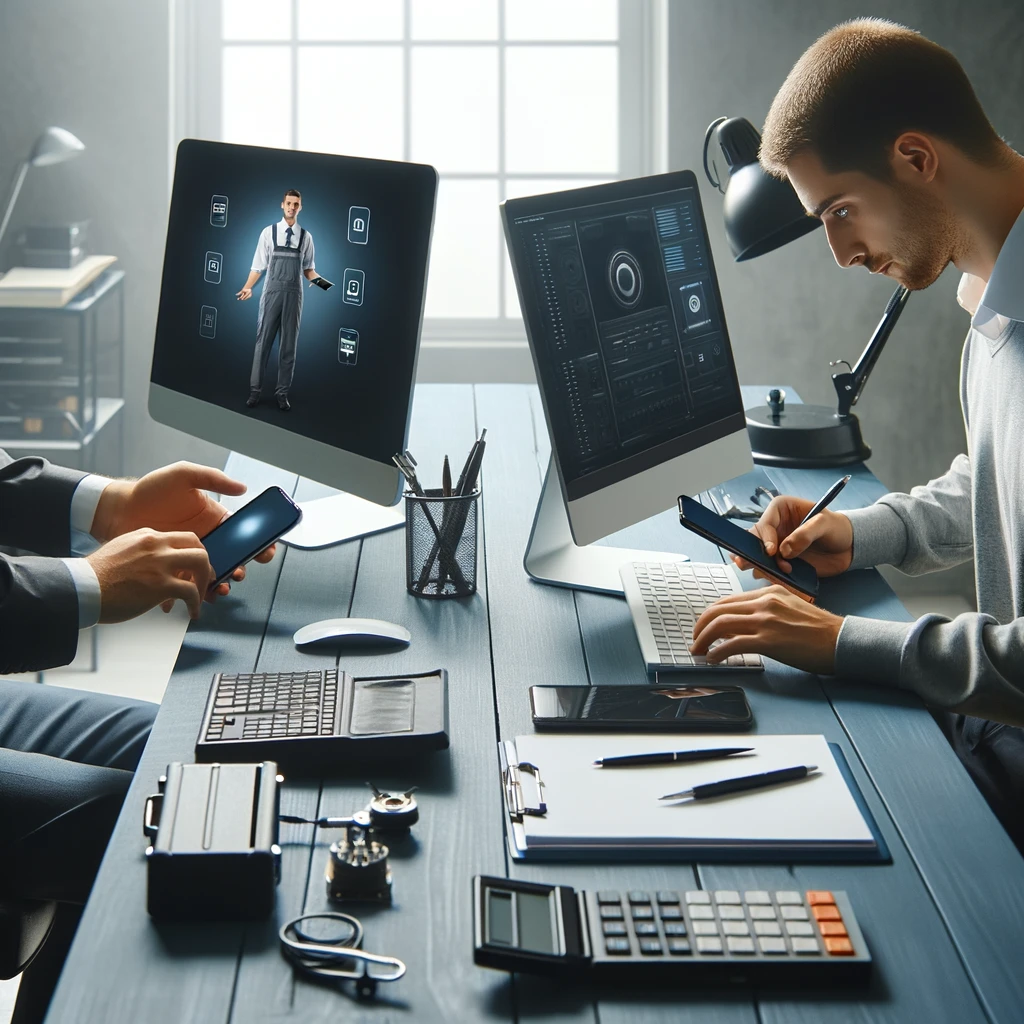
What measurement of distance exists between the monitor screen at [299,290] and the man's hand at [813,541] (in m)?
0.47

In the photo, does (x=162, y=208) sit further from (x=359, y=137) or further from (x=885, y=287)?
(x=885, y=287)

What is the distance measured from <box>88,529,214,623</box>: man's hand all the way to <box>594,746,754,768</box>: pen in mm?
523

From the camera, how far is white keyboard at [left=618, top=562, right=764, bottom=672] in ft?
4.05

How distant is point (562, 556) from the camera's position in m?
1.52

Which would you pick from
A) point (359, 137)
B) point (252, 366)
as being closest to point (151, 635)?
point (359, 137)

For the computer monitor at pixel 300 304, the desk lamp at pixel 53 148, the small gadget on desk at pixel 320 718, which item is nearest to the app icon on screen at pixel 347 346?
the computer monitor at pixel 300 304

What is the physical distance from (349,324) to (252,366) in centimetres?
18

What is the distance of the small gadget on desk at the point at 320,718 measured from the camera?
1.03 metres

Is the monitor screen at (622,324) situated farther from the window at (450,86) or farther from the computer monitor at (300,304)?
the window at (450,86)

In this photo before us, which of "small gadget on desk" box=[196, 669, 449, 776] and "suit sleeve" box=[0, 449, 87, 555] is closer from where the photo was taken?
"small gadget on desk" box=[196, 669, 449, 776]

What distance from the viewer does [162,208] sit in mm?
3176

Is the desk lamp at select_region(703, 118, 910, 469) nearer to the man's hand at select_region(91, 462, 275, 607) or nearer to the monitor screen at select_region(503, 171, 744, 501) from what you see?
the monitor screen at select_region(503, 171, 744, 501)

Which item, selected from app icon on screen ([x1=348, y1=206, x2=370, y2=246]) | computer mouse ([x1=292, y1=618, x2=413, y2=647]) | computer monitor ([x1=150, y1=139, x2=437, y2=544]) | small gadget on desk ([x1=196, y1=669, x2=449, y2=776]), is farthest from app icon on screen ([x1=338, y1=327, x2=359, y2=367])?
small gadget on desk ([x1=196, y1=669, x2=449, y2=776])

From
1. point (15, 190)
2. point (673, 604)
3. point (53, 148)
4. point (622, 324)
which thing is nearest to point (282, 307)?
point (622, 324)
